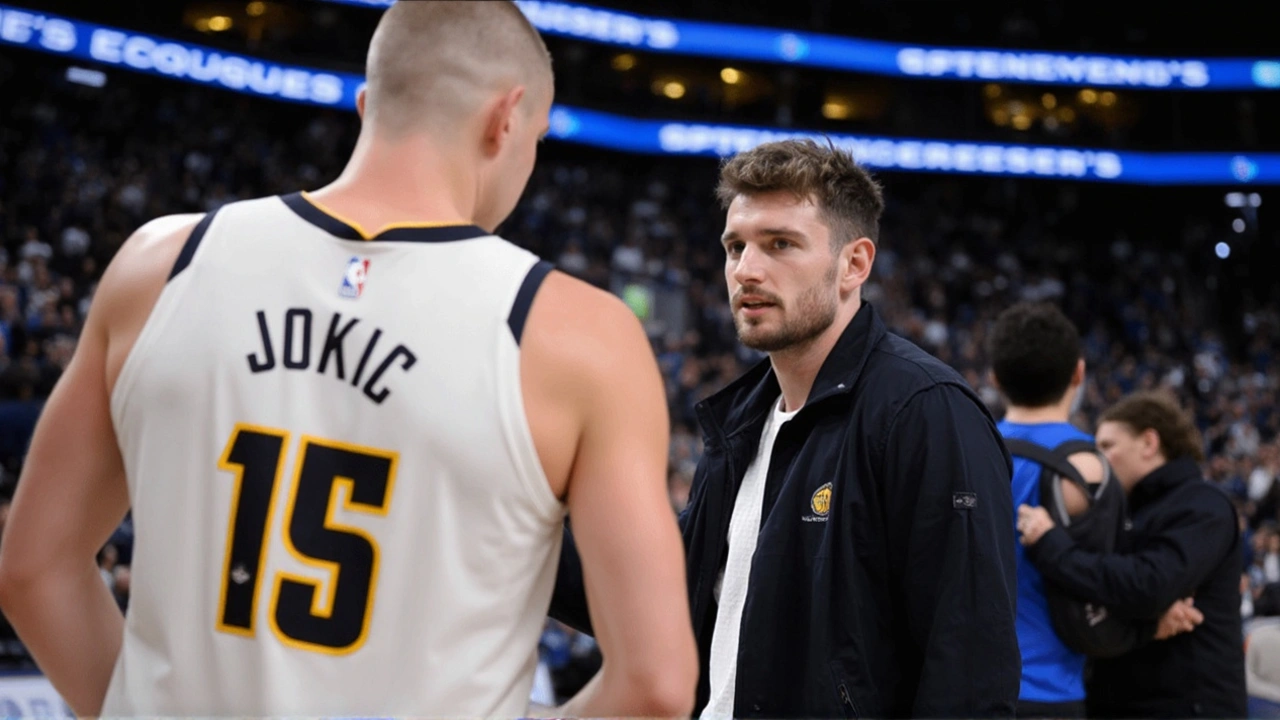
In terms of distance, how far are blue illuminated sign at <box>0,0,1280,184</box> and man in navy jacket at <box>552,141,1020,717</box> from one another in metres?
16.3

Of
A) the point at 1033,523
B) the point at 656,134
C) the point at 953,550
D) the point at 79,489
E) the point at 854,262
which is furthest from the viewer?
the point at 656,134

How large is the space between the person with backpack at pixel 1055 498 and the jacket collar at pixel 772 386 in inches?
39.1

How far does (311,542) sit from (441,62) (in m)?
0.72

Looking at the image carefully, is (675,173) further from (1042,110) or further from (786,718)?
(786,718)

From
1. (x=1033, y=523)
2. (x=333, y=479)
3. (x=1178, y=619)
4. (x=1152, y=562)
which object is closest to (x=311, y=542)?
(x=333, y=479)

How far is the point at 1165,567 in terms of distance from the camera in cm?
375

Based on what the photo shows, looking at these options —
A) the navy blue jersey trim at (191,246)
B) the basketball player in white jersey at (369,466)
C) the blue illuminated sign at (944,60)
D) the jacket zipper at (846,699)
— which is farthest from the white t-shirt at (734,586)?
the blue illuminated sign at (944,60)

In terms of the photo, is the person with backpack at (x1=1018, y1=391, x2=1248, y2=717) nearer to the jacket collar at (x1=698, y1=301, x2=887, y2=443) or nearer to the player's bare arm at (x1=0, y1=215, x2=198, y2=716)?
the jacket collar at (x1=698, y1=301, x2=887, y2=443)

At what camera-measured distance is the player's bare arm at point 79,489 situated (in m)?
1.74

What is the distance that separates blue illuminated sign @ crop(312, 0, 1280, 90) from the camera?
2462 cm

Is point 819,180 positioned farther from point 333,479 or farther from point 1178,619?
point 1178,619

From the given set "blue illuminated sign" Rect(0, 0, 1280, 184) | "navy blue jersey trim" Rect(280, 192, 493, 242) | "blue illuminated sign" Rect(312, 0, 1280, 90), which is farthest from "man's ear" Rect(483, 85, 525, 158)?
"blue illuminated sign" Rect(312, 0, 1280, 90)

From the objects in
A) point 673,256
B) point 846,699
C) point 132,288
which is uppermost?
point 673,256

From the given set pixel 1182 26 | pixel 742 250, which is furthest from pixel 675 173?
pixel 742 250
